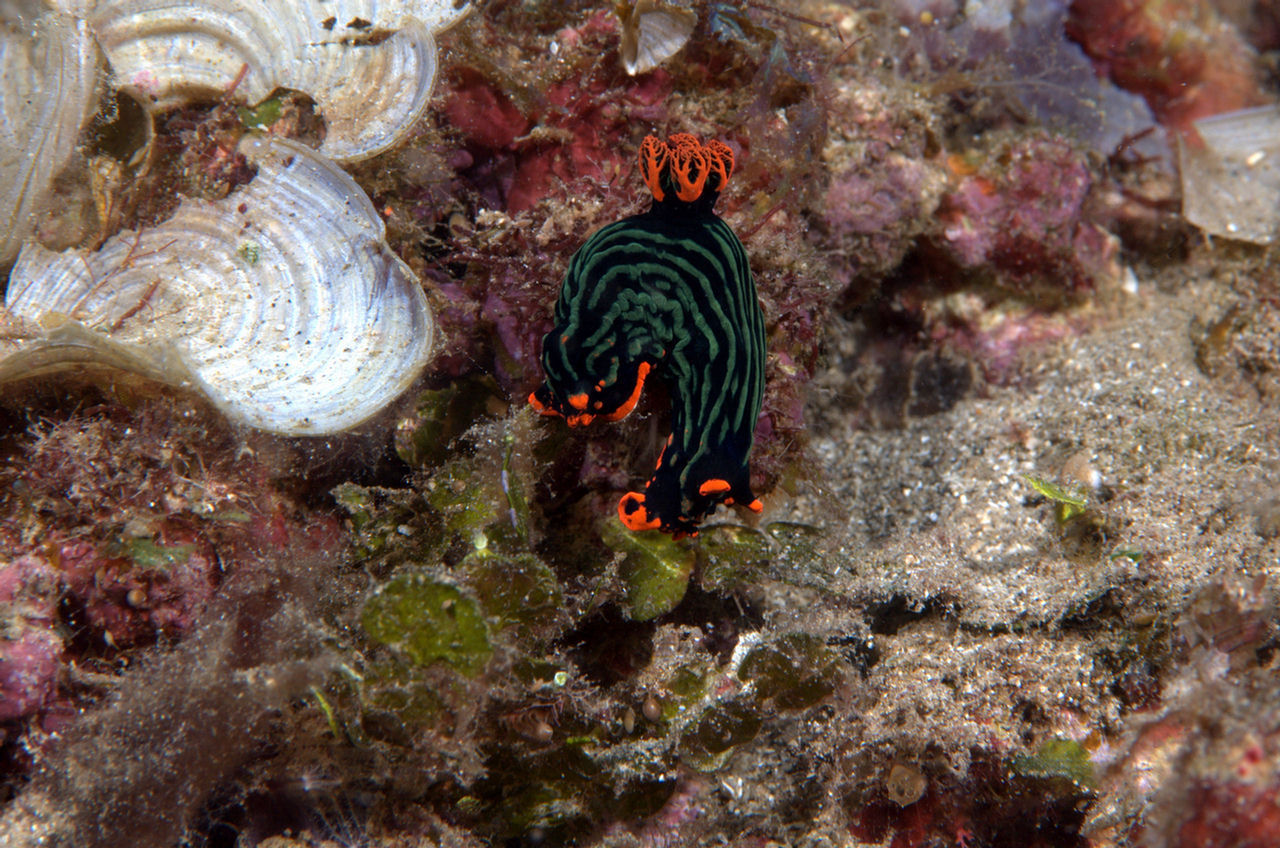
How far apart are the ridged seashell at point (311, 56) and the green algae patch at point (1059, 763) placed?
342 centimetres

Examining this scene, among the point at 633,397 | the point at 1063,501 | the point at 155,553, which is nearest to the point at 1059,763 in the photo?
the point at 1063,501

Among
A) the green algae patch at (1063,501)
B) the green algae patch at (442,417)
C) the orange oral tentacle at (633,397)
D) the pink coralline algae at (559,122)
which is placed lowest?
the green algae patch at (1063,501)

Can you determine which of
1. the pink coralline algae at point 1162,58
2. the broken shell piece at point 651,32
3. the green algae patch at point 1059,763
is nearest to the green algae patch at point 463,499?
the broken shell piece at point 651,32

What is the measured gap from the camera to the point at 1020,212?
401cm

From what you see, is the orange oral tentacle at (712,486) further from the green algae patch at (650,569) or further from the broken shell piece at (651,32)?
the broken shell piece at (651,32)

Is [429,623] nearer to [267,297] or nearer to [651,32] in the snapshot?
[267,297]

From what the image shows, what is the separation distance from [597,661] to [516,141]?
2430 mm

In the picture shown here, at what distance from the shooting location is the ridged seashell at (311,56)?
2.43 metres

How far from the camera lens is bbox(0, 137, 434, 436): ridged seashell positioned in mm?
2213

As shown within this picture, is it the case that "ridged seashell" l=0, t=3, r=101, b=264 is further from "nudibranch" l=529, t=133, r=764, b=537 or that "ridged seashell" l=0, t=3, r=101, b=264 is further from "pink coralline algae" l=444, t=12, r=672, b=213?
"nudibranch" l=529, t=133, r=764, b=537

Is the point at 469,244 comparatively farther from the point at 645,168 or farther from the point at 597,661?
the point at 597,661

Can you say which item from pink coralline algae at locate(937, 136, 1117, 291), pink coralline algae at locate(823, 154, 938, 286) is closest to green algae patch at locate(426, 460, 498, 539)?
pink coralline algae at locate(823, 154, 938, 286)

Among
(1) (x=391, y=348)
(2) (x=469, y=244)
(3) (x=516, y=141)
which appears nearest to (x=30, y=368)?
(1) (x=391, y=348)

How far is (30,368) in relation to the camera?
1.97 m
